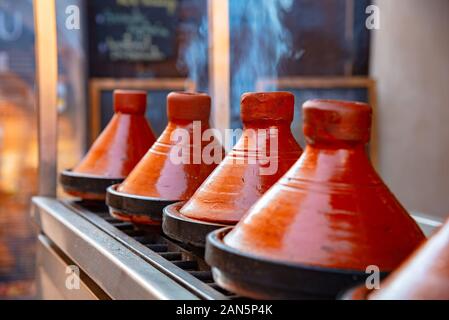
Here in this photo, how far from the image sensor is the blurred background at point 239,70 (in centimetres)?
381

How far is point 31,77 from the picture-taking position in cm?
403

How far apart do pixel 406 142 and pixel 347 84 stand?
527 millimetres

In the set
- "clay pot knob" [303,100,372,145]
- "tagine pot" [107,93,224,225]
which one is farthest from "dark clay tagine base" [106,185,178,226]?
"clay pot knob" [303,100,372,145]

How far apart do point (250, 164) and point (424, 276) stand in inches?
17.7

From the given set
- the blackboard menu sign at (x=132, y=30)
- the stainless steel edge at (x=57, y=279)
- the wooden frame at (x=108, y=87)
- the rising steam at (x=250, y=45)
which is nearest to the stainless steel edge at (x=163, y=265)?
the stainless steel edge at (x=57, y=279)

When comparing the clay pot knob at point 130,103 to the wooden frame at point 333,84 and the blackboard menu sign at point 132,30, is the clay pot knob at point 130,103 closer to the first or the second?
the wooden frame at point 333,84

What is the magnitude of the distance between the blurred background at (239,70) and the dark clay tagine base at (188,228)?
256 centimetres

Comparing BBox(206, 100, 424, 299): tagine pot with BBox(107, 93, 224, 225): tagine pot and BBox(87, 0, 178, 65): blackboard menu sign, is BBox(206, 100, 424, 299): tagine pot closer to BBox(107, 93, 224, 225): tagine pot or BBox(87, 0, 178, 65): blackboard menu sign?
BBox(107, 93, 224, 225): tagine pot

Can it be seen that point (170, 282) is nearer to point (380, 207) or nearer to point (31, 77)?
point (380, 207)

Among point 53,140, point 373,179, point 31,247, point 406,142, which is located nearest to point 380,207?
point 373,179

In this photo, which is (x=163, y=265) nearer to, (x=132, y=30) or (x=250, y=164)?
(x=250, y=164)

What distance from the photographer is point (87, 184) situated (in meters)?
1.56

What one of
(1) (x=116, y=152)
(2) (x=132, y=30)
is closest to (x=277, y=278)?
(1) (x=116, y=152)

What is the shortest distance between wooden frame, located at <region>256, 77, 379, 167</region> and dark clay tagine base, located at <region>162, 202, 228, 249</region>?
3.04m
